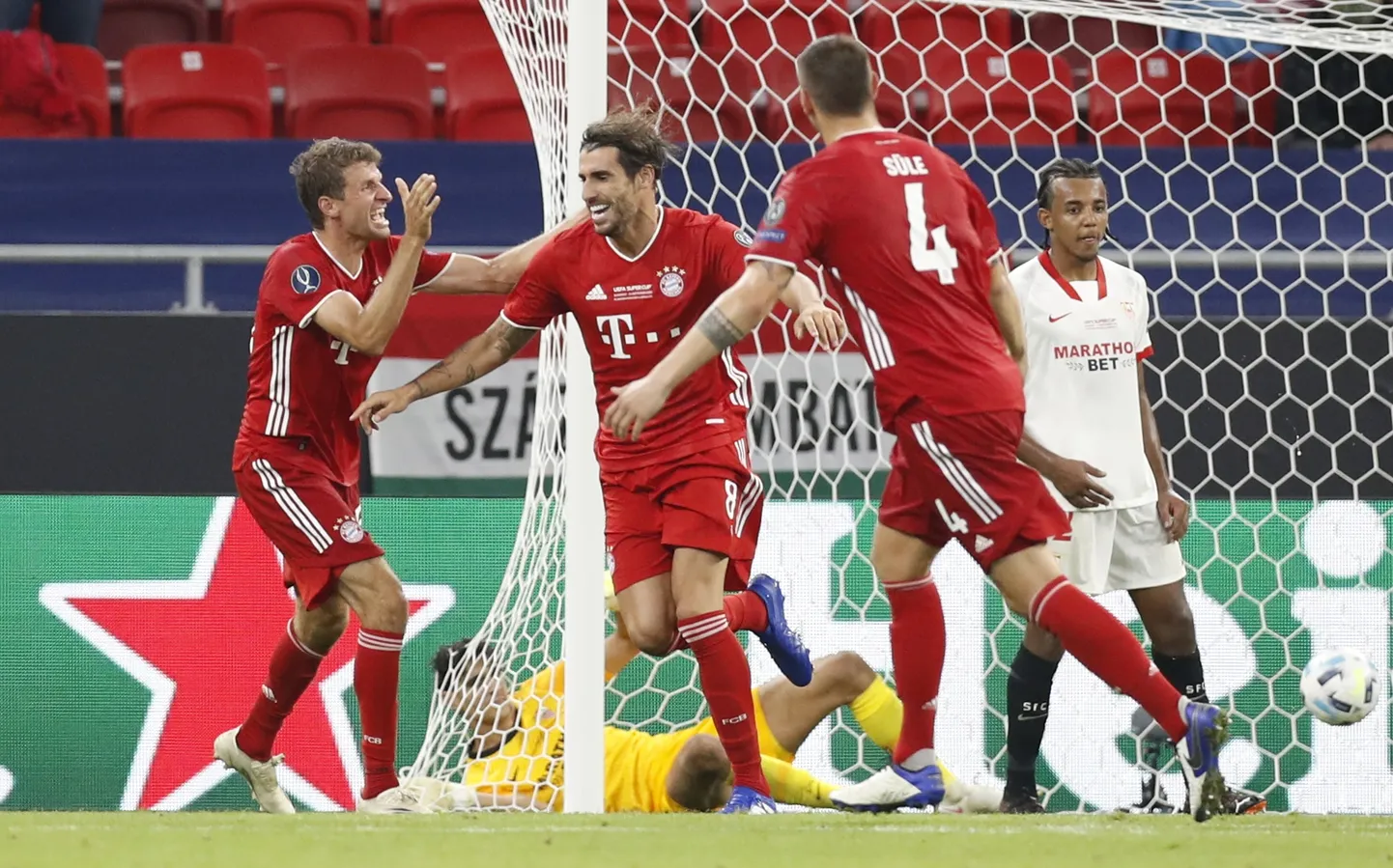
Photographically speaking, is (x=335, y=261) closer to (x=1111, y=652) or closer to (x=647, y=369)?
(x=647, y=369)

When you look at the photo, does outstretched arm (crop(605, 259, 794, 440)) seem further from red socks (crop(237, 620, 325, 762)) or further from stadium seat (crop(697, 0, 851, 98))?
stadium seat (crop(697, 0, 851, 98))

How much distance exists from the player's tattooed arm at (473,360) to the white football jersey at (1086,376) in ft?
4.97

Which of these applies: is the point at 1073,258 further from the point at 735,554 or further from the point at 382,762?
the point at 382,762

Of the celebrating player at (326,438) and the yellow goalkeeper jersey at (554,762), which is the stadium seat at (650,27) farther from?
the yellow goalkeeper jersey at (554,762)

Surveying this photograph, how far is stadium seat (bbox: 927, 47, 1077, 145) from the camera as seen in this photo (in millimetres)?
8438

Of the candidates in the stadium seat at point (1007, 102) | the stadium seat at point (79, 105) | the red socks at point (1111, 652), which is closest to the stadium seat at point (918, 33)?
the stadium seat at point (1007, 102)

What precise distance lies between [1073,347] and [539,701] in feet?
Result: 6.34

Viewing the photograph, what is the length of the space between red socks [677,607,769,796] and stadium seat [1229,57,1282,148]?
4.42 meters

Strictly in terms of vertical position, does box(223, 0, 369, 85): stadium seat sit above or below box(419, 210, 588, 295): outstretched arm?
above

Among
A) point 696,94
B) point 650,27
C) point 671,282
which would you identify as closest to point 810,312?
point 671,282

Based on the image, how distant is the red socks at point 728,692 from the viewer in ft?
16.9

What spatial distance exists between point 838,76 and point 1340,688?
2182 millimetres

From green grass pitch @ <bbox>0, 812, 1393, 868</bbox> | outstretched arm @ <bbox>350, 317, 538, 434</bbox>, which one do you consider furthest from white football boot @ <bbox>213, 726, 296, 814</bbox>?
outstretched arm @ <bbox>350, 317, 538, 434</bbox>

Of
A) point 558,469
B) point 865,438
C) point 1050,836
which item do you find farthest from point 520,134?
point 1050,836
